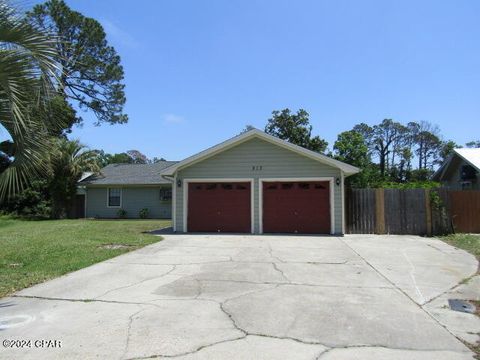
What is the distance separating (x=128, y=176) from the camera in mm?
27750

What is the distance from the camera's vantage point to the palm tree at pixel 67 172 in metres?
25.8

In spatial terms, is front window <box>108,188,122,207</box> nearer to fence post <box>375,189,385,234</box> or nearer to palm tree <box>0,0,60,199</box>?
fence post <box>375,189,385,234</box>

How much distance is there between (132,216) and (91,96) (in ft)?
38.6

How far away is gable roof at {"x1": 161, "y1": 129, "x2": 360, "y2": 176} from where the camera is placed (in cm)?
1577

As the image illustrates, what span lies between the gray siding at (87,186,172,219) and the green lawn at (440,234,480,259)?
16.5 m

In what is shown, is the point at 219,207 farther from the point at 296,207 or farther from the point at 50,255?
the point at 50,255

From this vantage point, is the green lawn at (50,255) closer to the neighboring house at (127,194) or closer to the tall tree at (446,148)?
Answer: the neighboring house at (127,194)

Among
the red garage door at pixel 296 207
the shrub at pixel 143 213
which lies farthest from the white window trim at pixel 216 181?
the shrub at pixel 143 213

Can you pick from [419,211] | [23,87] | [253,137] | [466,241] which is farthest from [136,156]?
→ [23,87]

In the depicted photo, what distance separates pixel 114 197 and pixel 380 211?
697 inches

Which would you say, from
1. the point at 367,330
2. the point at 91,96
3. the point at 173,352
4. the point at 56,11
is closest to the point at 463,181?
the point at 367,330

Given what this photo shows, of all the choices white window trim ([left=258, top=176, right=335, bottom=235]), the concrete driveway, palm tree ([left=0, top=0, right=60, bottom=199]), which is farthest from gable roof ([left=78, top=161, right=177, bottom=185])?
palm tree ([left=0, top=0, right=60, bottom=199])

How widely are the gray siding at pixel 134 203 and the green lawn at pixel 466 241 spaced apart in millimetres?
16524

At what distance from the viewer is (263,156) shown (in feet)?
54.7
